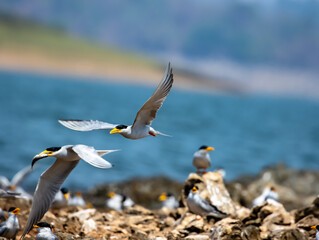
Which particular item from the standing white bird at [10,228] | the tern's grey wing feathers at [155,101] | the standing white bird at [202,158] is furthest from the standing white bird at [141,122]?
the standing white bird at [202,158]

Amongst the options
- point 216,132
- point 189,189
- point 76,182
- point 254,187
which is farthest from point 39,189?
point 216,132

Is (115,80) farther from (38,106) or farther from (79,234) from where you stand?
(79,234)

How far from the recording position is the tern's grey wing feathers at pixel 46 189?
7496mm

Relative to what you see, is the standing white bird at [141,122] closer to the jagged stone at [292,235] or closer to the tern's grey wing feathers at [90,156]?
the tern's grey wing feathers at [90,156]

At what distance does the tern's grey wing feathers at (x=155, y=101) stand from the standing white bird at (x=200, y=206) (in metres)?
1.69

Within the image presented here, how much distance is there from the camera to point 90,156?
21.5 ft

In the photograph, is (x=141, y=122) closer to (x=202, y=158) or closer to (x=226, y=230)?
(x=226, y=230)

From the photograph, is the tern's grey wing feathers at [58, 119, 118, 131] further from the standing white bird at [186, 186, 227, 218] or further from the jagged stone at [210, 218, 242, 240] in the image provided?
the jagged stone at [210, 218, 242, 240]

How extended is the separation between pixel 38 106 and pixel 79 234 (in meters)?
51.5

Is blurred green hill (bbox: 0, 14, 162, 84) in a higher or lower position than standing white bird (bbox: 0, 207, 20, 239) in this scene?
higher

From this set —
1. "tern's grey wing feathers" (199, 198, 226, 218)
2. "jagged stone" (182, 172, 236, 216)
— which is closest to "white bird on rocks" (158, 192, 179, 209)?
"jagged stone" (182, 172, 236, 216)

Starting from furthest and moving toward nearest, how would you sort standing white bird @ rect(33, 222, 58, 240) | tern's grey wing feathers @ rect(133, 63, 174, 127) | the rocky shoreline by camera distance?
the rocky shoreline → tern's grey wing feathers @ rect(133, 63, 174, 127) → standing white bird @ rect(33, 222, 58, 240)

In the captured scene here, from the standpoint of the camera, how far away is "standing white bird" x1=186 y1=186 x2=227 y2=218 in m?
8.59

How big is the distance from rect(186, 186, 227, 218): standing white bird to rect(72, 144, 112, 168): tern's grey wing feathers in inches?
98.4
